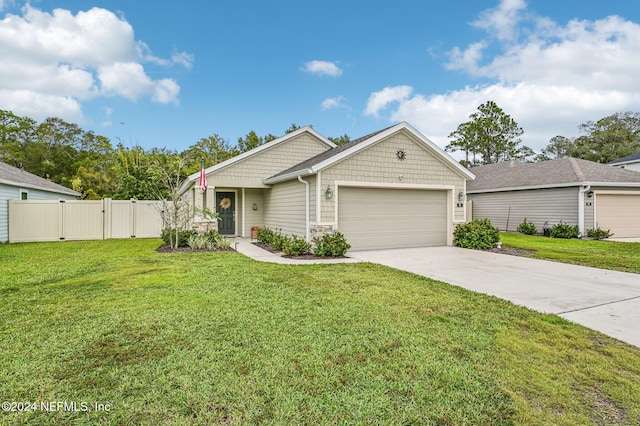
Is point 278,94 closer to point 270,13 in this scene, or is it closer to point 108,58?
point 270,13

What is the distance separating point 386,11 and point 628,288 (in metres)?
12.2

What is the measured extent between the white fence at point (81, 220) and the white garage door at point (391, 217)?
30.5 ft

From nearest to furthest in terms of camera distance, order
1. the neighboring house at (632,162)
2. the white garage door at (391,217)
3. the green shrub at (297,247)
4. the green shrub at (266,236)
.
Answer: the green shrub at (297,247)
the white garage door at (391,217)
the green shrub at (266,236)
the neighboring house at (632,162)

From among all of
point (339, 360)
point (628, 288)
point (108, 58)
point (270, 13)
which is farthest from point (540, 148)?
point (339, 360)

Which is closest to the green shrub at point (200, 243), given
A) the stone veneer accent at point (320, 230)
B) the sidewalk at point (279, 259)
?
the sidewalk at point (279, 259)

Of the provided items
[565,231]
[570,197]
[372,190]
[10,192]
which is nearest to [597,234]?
[565,231]

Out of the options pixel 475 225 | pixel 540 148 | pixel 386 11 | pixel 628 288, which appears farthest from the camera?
pixel 540 148

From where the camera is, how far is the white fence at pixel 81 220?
13.1 metres

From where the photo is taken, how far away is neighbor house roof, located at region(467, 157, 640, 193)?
587 inches

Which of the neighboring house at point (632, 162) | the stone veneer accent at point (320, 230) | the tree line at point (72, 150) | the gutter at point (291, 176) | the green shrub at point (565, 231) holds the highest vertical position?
the tree line at point (72, 150)

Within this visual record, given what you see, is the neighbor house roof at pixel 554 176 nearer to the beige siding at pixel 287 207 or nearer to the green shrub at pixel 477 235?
the green shrub at pixel 477 235

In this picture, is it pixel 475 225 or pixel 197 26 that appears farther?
pixel 197 26

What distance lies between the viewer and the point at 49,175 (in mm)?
32375

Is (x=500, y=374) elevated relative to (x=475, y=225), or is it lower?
lower
